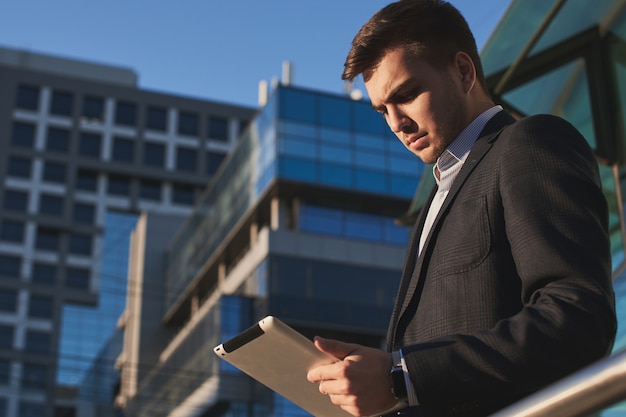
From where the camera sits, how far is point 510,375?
5.23ft

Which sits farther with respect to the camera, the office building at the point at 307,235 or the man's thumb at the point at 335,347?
the office building at the point at 307,235

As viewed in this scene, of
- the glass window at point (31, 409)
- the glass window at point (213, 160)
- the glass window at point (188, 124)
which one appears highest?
the glass window at point (188, 124)

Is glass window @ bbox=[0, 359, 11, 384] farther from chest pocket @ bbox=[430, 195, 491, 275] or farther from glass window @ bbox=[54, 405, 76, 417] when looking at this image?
chest pocket @ bbox=[430, 195, 491, 275]

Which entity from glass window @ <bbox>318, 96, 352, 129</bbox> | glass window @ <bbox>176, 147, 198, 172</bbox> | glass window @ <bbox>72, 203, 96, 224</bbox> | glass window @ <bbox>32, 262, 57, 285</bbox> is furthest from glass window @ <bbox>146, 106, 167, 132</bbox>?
glass window @ <bbox>318, 96, 352, 129</bbox>

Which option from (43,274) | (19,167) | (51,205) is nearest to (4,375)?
(43,274)

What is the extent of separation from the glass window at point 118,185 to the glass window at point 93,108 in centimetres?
431

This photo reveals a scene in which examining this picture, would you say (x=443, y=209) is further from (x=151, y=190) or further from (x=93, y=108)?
(x=93, y=108)

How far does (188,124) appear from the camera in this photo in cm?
7100

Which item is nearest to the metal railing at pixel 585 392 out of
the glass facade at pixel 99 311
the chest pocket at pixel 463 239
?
the chest pocket at pixel 463 239

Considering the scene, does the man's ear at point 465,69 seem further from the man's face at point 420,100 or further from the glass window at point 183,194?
the glass window at point 183,194

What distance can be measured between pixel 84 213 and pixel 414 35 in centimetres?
7138

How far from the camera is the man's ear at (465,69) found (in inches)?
80.0

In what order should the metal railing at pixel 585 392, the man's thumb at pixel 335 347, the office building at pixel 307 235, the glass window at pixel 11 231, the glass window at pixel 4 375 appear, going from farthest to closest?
the glass window at pixel 11 231, the glass window at pixel 4 375, the office building at pixel 307 235, the man's thumb at pixel 335 347, the metal railing at pixel 585 392

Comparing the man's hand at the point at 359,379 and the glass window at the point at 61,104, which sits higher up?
the glass window at the point at 61,104
